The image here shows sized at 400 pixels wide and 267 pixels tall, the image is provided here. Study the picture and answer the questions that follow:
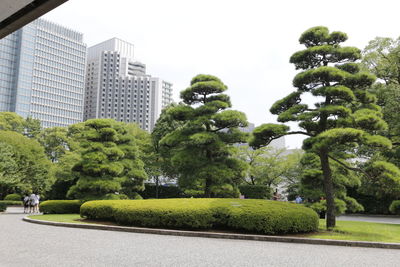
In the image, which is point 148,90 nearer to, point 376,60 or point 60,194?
point 60,194

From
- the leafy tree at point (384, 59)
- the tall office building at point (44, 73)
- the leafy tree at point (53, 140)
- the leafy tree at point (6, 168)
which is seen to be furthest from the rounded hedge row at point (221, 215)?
the tall office building at point (44, 73)

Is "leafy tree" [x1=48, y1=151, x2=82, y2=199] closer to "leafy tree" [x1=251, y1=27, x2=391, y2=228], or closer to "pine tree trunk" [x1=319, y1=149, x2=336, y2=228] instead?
"leafy tree" [x1=251, y1=27, x2=391, y2=228]

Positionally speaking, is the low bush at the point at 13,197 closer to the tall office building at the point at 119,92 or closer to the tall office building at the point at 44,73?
the tall office building at the point at 44,73

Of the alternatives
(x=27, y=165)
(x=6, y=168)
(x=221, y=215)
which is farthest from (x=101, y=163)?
(x=27, y=165)

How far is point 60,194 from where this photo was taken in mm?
26578

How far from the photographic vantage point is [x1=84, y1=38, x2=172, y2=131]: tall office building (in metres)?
133

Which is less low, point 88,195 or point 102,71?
point 102,71

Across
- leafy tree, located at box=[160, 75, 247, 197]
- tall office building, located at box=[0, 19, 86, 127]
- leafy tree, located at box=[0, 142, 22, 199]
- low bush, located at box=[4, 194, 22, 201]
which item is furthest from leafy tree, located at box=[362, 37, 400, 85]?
tall office building, located at box=[0, 19, 86, 127]

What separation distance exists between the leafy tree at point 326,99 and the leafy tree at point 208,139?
329cm

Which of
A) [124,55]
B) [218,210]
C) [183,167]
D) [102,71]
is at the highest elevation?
[124,55]

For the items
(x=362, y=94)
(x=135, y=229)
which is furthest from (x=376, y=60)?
(x=135, y=229)

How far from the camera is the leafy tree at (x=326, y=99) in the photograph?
38.7 ft

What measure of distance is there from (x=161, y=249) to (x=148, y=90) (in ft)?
Result: 438

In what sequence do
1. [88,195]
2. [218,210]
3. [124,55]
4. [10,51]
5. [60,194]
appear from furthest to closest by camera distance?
1. [124,55]
2. [10,51]
3. [60,194]
4. [88,195]
5. [218,210]
